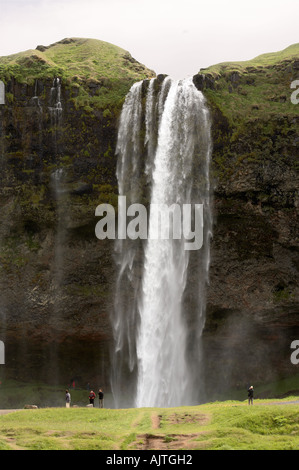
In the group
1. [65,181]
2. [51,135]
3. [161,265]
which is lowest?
[161,265]

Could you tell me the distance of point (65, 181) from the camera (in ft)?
149

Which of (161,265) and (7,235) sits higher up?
(7,235)

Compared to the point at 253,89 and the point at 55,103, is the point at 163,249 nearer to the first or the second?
the point at 55,103

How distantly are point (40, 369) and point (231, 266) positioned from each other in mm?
20118

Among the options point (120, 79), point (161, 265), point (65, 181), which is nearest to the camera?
point (161, 265)

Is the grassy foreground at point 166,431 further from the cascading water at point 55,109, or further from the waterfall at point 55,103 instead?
the waterfall at point 55,103

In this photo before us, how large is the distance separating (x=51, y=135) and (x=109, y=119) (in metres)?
5.70

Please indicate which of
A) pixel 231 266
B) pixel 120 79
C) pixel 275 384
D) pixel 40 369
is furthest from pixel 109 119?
pixel 275 384

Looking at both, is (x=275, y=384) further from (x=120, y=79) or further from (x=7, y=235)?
(x=120, y=79)
